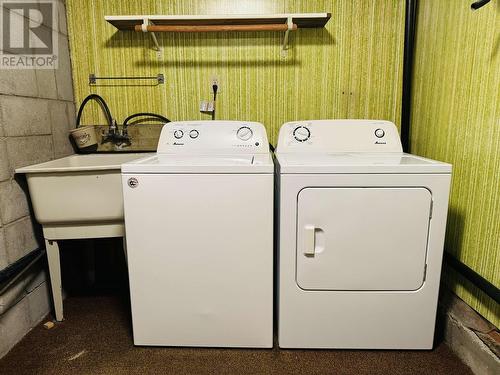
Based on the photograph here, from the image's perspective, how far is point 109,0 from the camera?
6.84 feet

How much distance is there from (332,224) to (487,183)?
2.07ft

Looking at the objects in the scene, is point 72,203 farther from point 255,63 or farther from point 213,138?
point 255,63

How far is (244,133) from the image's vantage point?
6.20ft

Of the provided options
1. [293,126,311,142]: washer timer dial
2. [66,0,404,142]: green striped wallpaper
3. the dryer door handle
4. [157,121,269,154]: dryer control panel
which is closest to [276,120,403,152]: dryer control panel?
[293,126,311,142]: washer timer dial

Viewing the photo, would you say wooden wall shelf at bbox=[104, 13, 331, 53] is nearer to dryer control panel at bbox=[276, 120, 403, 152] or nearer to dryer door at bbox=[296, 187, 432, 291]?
dryer control panel at bbox=[276, 120, 403, 152]

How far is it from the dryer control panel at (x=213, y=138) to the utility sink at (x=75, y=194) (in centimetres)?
35

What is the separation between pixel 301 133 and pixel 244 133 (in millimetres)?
309

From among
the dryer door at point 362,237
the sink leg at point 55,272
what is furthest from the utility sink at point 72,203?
the dryer door at point 362,237

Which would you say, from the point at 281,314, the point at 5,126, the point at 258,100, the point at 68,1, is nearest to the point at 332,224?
the point at 281,314

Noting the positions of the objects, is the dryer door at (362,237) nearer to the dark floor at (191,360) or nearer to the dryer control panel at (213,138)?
the dark floor at (191,360)

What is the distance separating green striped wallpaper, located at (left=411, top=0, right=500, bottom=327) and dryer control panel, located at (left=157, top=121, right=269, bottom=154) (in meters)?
0.90

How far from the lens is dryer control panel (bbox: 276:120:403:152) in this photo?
72.1 inches

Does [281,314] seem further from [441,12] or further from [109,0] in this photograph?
[109,0]

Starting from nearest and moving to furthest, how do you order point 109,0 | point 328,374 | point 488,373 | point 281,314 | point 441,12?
point 488,373 → point 328,374 → point 281,314 → point 441,12 → point 109,0
